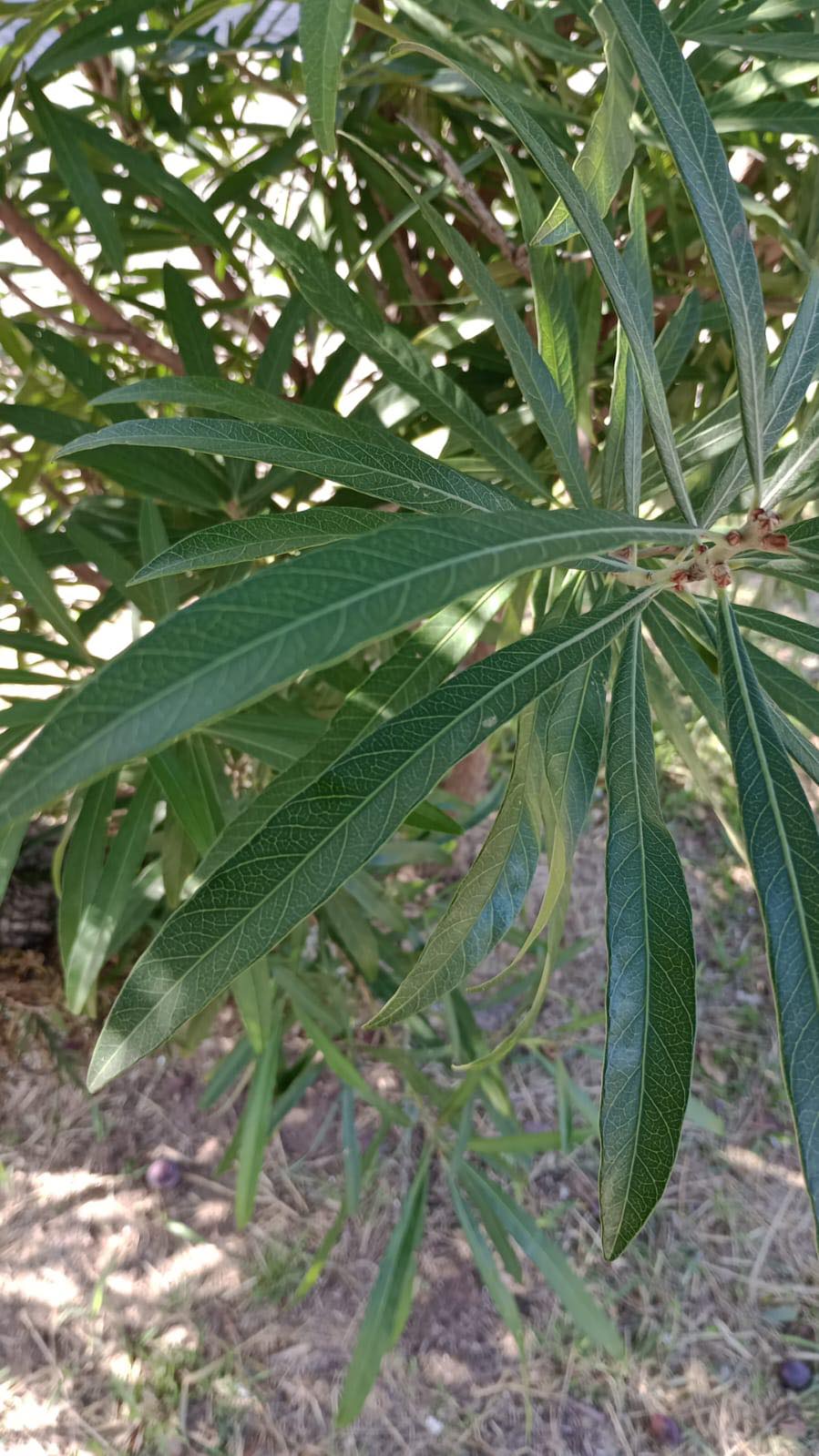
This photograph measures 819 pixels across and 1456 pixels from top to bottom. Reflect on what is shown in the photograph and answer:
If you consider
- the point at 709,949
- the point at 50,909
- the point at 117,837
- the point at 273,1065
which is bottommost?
the point at 709,949

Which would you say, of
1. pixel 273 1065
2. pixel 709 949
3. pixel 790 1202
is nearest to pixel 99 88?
pixel 273 1065

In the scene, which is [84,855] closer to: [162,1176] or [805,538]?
[805,538]

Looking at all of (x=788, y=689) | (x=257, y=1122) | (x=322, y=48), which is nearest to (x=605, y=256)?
(x=322, y=48)

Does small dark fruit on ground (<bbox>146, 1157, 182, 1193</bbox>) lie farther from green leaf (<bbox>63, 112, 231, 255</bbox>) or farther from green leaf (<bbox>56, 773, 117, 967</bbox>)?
green leaf (<bbox>63, 112, 231, 255</bbox>)

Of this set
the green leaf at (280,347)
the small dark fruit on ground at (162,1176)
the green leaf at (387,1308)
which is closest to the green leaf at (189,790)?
the green leaf at (280,347)

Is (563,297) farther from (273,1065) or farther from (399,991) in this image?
(273,1065)

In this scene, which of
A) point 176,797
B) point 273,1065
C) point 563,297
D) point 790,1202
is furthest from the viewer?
point 790,1202
